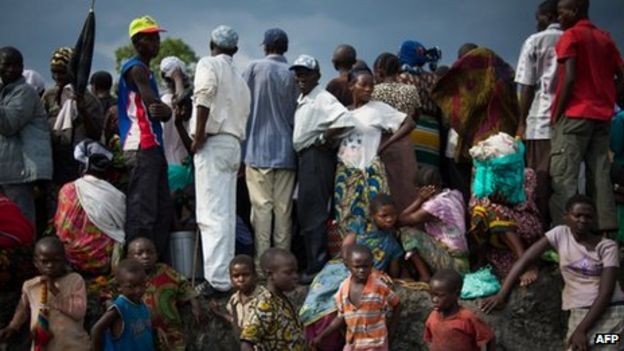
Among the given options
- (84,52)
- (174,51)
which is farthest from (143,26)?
(174,51)

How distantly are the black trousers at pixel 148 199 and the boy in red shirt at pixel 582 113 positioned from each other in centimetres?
324

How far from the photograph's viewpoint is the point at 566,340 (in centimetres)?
720

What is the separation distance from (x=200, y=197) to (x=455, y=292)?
7.67 feet

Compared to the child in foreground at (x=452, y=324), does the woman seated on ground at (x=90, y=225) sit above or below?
above

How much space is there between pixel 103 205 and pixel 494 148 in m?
3.26

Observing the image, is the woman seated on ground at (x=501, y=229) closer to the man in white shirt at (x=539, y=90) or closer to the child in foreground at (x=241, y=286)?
the man in white shirt at (x=539, y=90)

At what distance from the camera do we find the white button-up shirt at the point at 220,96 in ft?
25.8

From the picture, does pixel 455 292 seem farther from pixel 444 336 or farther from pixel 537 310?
pixel 537 310

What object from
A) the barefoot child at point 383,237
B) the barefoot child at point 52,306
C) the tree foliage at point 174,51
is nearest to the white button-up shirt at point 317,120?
the barefoot child at point 383,237

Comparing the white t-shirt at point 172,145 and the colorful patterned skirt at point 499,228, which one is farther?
the white t-shirt at point 172,145

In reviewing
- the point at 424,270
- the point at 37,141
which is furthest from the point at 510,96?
the point at 37,141

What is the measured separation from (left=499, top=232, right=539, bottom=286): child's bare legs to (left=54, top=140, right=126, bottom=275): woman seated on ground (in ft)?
10.2

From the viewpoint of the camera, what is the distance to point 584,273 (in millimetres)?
7062

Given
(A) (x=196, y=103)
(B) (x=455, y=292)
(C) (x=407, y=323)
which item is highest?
(A) (x=196, y=103)
